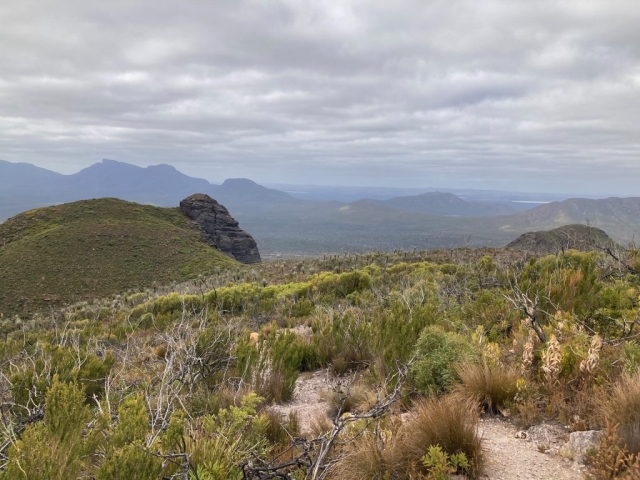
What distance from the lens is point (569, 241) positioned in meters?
12.8

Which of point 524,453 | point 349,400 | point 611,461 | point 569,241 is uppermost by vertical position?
point 569,241

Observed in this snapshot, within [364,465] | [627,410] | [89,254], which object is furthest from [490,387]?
[89,254]

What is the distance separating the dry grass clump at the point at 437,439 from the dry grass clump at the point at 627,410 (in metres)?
0.94

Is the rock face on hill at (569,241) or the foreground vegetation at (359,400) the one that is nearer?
the foreground vegetation at (359,400)

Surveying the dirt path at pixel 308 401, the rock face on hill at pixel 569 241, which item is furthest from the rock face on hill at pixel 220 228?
the dirt path at pixel 308 401

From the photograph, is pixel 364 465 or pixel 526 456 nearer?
pixel 364 465

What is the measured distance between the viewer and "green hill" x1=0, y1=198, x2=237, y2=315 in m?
37.6

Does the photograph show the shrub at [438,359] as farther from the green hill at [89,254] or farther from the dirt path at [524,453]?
the green hill at [89,254]

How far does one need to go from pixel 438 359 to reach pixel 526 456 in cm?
139

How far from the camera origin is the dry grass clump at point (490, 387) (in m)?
3.73

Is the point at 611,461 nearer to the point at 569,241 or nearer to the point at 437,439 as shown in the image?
the point at 437,439

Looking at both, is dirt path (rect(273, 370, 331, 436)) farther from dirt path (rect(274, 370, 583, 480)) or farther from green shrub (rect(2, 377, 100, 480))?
green shrub (rect(2, 377, 100, 480))

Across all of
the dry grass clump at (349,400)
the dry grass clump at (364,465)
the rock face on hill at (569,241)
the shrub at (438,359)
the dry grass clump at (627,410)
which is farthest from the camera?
the rock face on hill at (569,241)

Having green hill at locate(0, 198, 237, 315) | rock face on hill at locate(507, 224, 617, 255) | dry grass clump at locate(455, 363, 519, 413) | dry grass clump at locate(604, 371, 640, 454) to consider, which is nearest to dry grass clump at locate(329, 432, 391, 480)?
dry grass clump at locate(455, 363, 519, 413)
